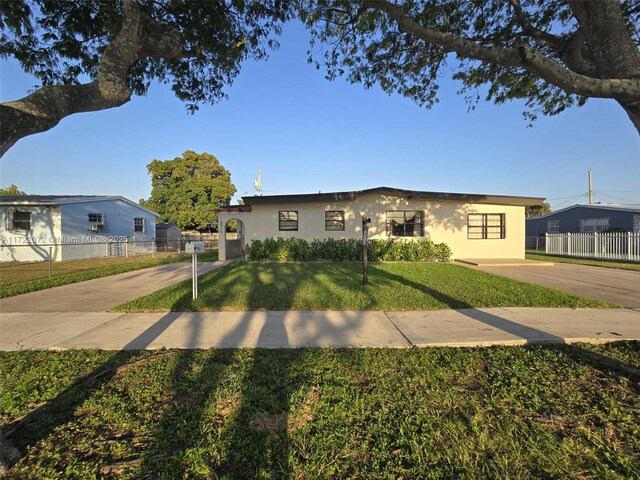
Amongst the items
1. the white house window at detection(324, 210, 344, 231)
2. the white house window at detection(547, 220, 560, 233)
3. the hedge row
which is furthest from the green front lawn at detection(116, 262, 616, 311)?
the white house window at detection(547, 220, 560, 233)

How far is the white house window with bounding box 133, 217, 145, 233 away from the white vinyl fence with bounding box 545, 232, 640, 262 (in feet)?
105

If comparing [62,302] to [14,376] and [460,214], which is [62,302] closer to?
[14,376]

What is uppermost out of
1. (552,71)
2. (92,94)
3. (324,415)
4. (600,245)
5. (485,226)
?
(552,71)

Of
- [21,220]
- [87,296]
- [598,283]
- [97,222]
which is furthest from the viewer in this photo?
[97,222]

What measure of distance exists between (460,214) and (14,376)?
1680 cm

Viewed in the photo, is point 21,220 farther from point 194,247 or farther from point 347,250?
point 347,250

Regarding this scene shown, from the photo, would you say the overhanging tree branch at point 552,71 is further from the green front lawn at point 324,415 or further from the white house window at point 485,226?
the white house window at point 485,226

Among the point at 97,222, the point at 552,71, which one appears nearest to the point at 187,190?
the point at 97,222

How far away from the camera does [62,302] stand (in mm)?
7086

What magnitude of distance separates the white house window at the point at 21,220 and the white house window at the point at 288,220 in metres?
16.8

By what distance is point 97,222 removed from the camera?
2250cm

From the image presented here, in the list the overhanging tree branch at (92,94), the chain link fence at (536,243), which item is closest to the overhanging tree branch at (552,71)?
the overhanging tree branch at (92,94)

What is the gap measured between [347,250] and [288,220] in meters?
3.66

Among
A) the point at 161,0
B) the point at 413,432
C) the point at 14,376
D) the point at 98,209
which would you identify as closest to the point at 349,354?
the point at 413,432
